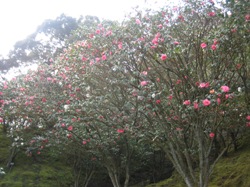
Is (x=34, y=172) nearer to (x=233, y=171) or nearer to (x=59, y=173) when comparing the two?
(x=59, y=173)

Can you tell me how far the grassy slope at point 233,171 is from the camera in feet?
25.3

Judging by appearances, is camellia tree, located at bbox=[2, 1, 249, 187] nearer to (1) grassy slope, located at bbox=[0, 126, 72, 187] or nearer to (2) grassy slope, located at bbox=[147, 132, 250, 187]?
(2) grassy slope, located at bbox=[147, 132, 250, 187]

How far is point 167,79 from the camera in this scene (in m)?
6.35

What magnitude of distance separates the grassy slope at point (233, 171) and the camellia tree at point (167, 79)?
1894 millimetres

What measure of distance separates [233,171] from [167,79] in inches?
163

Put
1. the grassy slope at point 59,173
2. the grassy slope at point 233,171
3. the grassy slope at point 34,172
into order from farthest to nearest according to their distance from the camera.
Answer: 1. the grassy slope at point 34,172
2. the grassy slope at point 59,173
3. the grassy slope at point 233,171

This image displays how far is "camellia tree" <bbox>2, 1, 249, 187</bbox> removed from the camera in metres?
5.07

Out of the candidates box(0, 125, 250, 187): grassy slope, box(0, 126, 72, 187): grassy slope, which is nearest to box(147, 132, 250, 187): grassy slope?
box(0, 125, 250, 187): grassy slope

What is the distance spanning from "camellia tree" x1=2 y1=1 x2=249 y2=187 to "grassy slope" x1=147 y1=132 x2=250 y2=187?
1.89 metres

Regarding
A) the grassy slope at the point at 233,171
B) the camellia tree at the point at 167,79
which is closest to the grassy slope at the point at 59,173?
the grassy slope at the point at 233,171

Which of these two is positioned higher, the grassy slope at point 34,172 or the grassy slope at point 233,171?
the grassy slope at point 34,172

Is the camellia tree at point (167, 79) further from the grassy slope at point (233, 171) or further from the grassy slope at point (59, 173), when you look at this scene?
the grassy slope at point (59, 173)

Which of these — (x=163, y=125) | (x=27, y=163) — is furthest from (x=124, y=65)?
(x=27, y=163)

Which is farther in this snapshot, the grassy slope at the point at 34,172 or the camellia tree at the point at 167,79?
the grassy slope at the point at 34,172
